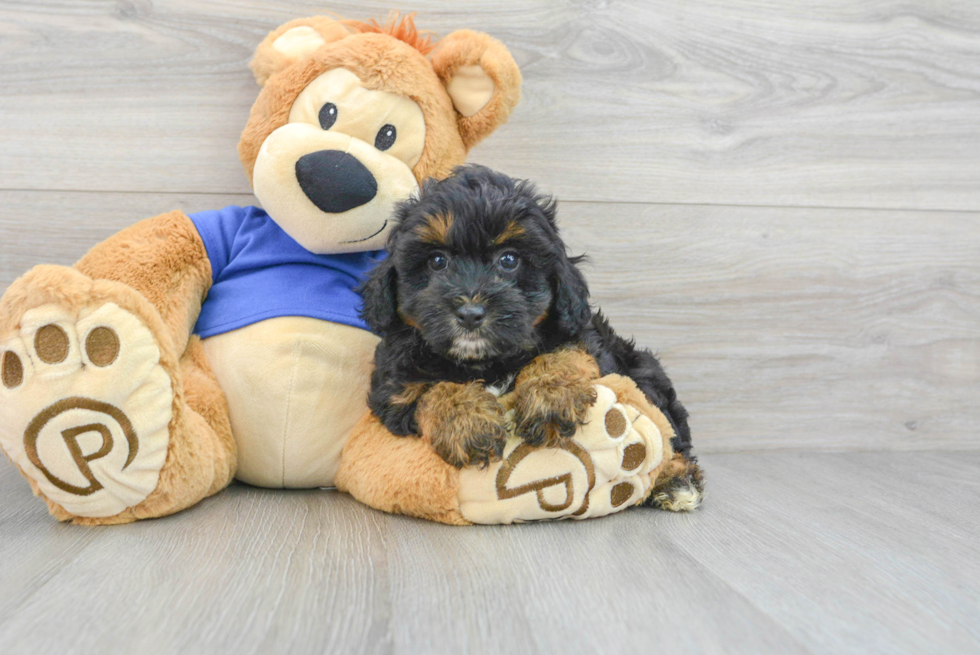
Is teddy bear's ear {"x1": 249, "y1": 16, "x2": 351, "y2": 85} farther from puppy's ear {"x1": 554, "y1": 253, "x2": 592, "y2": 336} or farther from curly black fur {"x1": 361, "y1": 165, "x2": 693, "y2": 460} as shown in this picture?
puppy's ear {"x1": 554, "y1": 253, "x2": 592, "y2": 336}

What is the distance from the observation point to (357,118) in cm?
169

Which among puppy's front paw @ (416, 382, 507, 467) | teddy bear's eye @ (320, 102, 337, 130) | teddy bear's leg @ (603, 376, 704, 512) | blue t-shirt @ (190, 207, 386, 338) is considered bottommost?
teddy bear's leg @ (603, 376, 704, 512)

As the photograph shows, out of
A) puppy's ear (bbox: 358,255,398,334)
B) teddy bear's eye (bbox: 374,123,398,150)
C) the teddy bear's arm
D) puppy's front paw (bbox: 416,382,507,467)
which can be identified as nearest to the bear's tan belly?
the teddy bear's arm

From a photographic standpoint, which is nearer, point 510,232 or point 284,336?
point 510,232

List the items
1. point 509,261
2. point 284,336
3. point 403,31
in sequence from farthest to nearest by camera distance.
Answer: point 403,31, point 284,336, point 509,261

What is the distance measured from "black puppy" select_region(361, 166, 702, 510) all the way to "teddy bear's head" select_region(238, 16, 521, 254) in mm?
151

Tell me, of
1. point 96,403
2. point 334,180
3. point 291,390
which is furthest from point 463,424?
point 96,403

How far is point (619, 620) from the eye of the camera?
113 cm

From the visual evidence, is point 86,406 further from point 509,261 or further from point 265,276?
point 509,261

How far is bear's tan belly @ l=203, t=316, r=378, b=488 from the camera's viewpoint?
172 centimetres

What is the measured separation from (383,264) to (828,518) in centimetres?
124

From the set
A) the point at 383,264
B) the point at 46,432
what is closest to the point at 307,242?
the point at 383,264

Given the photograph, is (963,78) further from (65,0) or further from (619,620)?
(65,0)

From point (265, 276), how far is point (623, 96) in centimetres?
127
